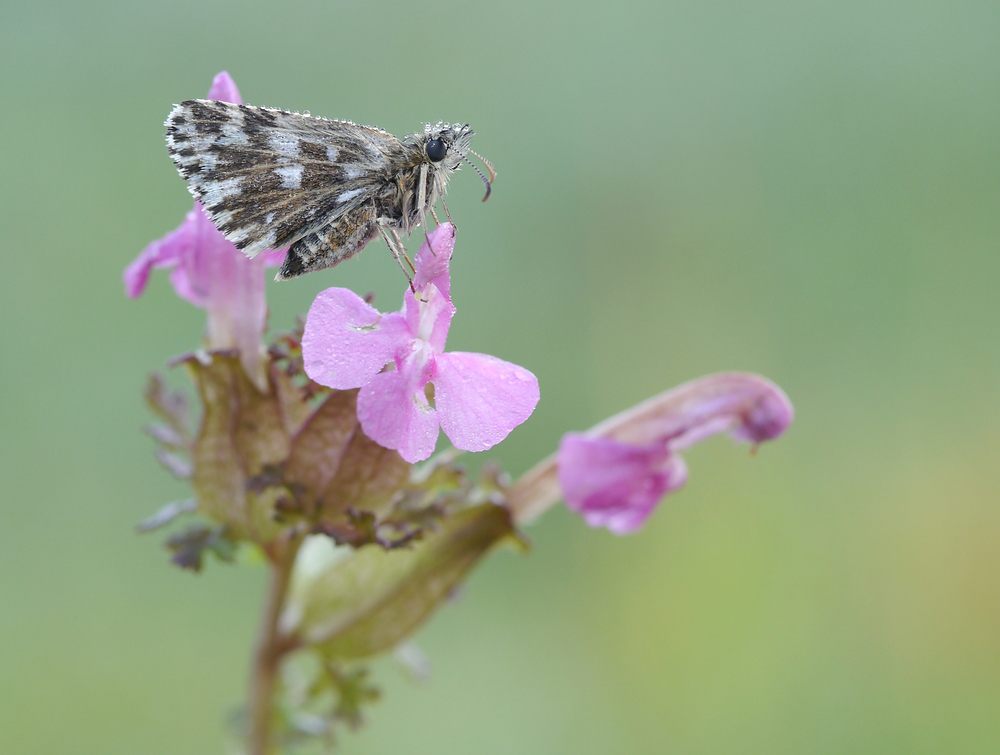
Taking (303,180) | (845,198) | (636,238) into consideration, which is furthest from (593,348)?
(303,180)

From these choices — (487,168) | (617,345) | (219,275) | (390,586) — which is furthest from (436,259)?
(617,345)

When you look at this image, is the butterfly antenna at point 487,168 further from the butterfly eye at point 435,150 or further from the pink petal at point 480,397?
the pink petal at point 480,397

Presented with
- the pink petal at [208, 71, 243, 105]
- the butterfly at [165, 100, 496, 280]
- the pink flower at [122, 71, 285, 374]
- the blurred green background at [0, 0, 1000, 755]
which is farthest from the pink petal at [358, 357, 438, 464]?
the blurred green background at [0, 0, 1000, 755]

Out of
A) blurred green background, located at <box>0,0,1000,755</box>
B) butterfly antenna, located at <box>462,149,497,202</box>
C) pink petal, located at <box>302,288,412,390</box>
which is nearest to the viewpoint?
pink petal, located at <box>302,288,412,390</box>

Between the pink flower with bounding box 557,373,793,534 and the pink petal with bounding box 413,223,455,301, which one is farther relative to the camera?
the pink flower with bounding box 557,373,793,534

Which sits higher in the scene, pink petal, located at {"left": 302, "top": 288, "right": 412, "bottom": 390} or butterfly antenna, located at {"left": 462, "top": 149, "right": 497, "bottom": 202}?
butterfly antenna, located at {"left": 462, "top": 149, "right": 497, "bottom": 202}

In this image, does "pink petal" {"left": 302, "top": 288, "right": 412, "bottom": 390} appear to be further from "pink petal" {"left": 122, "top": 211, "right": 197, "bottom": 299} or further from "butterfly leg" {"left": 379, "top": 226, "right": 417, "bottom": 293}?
"pink petal" {"left": 122, "top": 211, "right": 197, "bottom": 299}

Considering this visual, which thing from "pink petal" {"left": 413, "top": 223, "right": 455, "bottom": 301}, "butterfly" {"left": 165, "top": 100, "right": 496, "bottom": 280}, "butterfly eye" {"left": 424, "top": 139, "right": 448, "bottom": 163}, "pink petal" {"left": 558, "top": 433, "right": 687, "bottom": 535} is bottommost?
"pink petal" {"left": 558, "top": 433, "right": 687, "bottom": 535}

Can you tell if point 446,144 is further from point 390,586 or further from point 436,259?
point 390,586

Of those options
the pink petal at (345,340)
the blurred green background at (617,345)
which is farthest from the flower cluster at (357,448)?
the blurred green background at (617,345)
